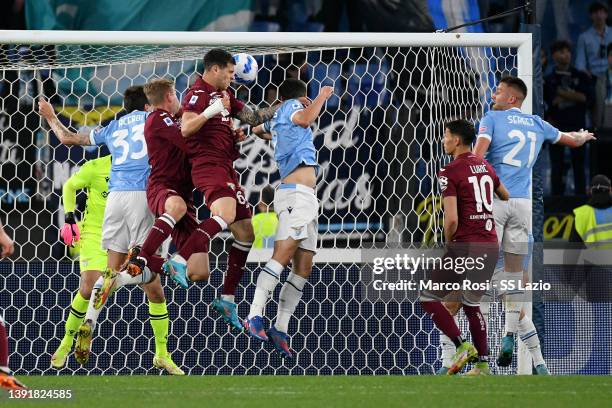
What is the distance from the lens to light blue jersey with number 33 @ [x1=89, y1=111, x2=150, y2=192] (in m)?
9.30

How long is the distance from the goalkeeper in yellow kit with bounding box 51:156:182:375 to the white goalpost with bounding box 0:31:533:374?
0.38 m

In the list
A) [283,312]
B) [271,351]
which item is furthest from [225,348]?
[283,312]

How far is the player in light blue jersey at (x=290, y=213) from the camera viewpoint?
28.3 feet

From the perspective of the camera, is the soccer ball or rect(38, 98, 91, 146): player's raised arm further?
rect(38, 98, 91, 146): player's raised arm

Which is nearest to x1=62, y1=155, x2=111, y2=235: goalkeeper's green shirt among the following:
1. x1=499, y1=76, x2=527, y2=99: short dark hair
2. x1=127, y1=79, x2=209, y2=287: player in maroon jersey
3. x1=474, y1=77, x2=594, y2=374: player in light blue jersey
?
x1=127, y1=79, x2=209, y2=287: player in maroon jersey

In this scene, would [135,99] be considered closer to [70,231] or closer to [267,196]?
[70,231]

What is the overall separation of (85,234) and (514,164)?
3.31m

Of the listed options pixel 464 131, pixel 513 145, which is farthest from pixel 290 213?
pixel 513 145

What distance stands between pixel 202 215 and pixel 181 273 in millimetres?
3286

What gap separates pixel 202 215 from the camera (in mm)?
11359

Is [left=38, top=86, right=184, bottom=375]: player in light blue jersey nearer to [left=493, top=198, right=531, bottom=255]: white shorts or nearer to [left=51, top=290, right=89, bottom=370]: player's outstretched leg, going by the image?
[left=51, top=290, right=89, bottom=370]: player's outstretched leg

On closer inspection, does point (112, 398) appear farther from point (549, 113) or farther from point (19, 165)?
point (549, 113)

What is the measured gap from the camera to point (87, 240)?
32.1 feet

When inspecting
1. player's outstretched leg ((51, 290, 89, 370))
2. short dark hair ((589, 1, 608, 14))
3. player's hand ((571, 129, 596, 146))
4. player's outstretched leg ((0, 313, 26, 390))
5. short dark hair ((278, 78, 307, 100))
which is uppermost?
short dark hair ((589, 1, 608, 14))
